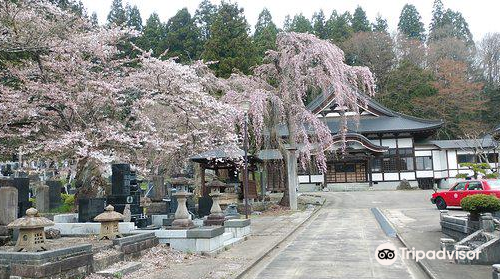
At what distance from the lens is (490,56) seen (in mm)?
51562

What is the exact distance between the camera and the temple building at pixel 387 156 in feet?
131

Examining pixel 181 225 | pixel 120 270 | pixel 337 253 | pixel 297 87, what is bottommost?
pixel 337 253

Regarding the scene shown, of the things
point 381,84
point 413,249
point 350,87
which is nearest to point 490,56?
point 381,84

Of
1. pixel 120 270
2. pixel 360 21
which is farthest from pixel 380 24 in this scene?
pixel 120 270

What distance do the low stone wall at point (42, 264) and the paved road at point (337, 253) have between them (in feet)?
12.5

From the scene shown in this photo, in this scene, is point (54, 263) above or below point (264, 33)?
below

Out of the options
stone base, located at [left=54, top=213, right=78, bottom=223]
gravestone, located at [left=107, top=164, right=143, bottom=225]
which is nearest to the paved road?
gravestone, located at [left=107, top=164, right=143, bottom=225]

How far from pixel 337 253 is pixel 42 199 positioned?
14.6m

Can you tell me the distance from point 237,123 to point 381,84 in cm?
3392

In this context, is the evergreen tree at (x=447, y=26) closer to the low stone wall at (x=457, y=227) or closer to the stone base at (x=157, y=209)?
the low stone wall at (x=457, y=227)

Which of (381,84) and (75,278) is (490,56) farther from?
(75,278)

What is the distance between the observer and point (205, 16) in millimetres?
59031
